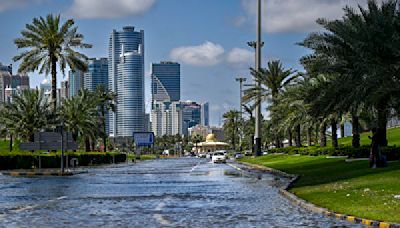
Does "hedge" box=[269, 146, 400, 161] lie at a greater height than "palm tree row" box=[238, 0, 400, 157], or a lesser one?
lesser

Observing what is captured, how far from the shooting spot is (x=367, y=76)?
29094 millimetres

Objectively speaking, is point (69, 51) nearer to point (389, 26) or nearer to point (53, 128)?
point (53, 128)

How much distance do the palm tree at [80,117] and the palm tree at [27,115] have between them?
9192mm

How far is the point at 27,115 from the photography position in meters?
69.4

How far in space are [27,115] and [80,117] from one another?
13612mm

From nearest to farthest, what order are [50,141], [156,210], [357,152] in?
1. [156,210]
2. [357,152]
3. [50,141]

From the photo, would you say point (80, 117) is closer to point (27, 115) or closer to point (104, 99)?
point (27, 115)

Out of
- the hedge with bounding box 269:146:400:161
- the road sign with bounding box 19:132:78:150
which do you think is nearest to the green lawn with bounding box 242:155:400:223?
the hedge with bounding box 269:146:400:161

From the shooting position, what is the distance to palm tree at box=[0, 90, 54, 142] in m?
69.4

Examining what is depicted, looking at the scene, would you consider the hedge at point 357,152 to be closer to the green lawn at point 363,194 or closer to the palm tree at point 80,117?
the green lawn at point 363,194

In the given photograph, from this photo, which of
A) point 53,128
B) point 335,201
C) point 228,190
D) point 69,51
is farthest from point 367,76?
point 53,128

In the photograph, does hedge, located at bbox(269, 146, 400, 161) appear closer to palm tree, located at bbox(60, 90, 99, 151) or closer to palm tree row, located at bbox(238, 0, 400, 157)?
palm tree row, located at bbox(238, 0, 400, 157)

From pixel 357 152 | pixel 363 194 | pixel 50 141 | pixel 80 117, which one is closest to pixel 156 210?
pixel 363 194

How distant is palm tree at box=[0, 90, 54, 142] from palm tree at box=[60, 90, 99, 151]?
9.19m
